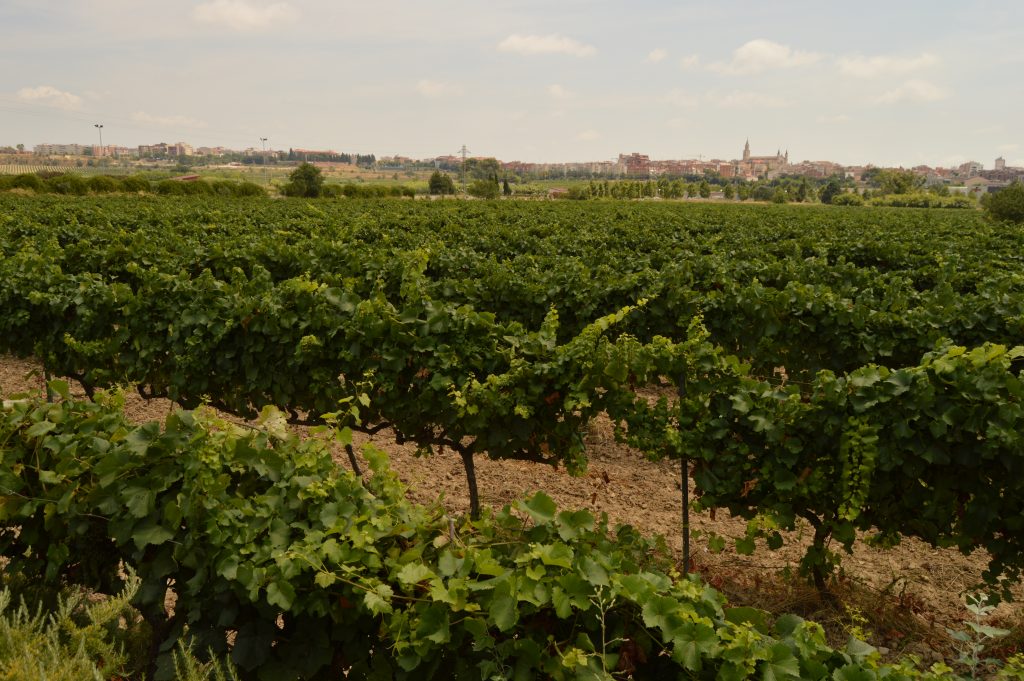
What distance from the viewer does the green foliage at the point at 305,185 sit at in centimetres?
6419

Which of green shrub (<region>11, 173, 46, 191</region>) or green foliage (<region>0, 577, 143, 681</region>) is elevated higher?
green shrub (<region>11, 173, 46, 191</region>)

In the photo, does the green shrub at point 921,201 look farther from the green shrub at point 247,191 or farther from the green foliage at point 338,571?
the green foliage at point 338,571

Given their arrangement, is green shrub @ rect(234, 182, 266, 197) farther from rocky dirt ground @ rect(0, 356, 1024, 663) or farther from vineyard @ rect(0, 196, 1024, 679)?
rocky dirt ground @ rect(0, 356, 1024, 663)

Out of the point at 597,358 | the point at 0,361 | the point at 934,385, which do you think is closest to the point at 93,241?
the point at 0,361

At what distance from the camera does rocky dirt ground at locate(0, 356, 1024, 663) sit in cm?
475

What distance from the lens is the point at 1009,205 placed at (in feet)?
156

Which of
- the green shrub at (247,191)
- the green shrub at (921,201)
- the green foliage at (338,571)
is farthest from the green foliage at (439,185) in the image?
the green foliage at (338,571)

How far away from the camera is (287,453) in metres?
3.01

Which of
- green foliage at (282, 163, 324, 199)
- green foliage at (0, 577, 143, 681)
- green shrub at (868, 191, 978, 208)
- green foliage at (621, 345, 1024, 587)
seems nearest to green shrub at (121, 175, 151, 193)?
green foliage at (282, 163, 324, 199)

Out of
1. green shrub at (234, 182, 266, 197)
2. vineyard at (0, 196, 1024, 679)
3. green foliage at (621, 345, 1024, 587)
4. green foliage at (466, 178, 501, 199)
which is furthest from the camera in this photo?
green foliage at (466, 178, 501, 199)

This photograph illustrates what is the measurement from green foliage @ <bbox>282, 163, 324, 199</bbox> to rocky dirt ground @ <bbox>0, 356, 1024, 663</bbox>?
6100cm

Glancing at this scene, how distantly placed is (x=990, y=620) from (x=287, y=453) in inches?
197

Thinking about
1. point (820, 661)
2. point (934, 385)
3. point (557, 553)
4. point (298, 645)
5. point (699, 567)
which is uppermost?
point (934, 385)

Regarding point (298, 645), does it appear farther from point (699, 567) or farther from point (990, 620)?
point (990, 620)
